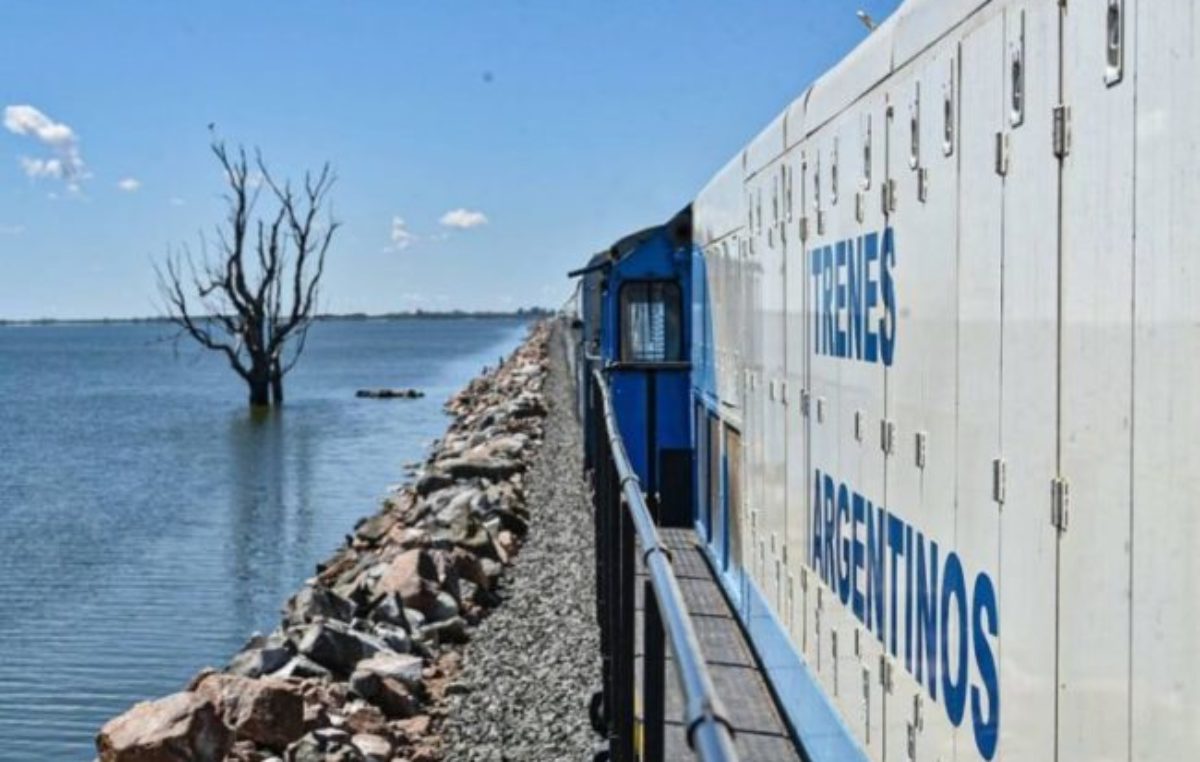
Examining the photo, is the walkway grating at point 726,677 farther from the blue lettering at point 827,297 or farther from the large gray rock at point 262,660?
the large gray rock at point 262,660

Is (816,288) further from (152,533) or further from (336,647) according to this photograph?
(152,533)

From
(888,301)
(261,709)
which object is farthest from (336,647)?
(888,301)

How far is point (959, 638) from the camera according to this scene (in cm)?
402

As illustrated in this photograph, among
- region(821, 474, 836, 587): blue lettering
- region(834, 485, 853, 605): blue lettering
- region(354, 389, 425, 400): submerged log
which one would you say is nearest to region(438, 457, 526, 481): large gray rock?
region(821, 474, 836, 587): blue lettering

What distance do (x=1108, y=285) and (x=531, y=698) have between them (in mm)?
8252

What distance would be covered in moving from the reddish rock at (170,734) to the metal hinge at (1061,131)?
312 inches

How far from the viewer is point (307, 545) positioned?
25859 millimetres

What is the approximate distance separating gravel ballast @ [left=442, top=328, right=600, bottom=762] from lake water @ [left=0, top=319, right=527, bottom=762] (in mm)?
3545

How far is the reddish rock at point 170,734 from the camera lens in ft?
32.2

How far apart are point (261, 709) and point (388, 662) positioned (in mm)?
1806

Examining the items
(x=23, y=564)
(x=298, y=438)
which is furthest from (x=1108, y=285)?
(x=298, y=438)

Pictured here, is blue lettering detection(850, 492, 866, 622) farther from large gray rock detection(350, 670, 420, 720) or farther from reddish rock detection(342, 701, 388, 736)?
large gray rock detection(350, 670, 420, 720)

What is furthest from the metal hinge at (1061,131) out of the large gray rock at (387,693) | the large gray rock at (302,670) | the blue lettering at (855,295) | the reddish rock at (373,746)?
the large gray rock at (302,670)

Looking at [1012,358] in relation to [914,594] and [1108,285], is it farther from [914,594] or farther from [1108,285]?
[914,594]
